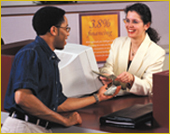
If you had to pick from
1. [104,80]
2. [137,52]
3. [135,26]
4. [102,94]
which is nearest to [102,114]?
[102,94]

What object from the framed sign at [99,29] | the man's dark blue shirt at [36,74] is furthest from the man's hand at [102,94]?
the framed sign at [99,29]

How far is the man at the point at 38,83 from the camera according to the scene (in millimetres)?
1737

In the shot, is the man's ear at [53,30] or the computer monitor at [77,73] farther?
the computer monitor at [77,73]

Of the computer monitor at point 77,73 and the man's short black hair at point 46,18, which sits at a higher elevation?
the man's short black hair at point 46,18

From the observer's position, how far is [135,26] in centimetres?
297

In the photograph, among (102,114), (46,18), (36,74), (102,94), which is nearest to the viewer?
(36,74)

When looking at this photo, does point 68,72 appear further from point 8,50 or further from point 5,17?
point 5,17

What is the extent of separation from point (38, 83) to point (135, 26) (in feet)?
4.72

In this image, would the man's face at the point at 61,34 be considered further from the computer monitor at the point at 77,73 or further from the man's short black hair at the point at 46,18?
the computer monitor at the point at 77,73

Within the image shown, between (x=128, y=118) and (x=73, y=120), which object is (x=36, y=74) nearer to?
(x=73, y=120)

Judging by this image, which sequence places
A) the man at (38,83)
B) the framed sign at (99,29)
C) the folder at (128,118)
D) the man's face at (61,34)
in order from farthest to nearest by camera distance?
the framed sign at (99,29) → the man's face at (61,34) → the folder at (128,118) → the man at (38,83)

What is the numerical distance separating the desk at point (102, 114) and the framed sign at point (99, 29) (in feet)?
8.09

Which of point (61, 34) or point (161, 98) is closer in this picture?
point (161, 98)

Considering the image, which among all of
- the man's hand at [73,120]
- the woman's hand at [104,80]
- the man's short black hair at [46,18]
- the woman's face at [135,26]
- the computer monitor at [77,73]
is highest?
the man's short black hair at [46,18]
